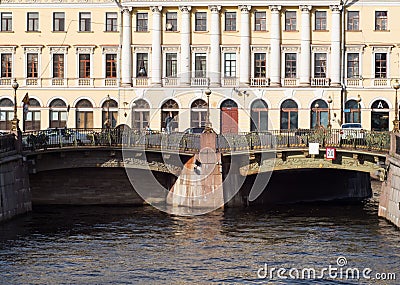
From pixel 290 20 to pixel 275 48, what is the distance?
2.65m

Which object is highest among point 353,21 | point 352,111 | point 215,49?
point 353,21

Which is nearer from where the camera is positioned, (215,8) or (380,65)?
(380,65)

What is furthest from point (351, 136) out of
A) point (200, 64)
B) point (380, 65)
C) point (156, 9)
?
point (156, 9)

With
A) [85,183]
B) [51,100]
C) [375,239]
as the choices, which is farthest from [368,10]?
[375,239]

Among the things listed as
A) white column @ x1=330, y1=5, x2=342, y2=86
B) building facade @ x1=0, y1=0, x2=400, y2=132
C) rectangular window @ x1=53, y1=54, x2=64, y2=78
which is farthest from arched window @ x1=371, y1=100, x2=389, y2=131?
rectangular window @ x1=53, y1=54, x2=64, y2=78

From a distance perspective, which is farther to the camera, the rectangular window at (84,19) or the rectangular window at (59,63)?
the rectangular window at (59,63)

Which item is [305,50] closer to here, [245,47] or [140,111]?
[245,47]

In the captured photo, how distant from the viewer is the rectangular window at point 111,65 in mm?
86438

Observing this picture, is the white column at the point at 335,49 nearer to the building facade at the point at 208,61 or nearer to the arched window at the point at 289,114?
the building facade at the point at 208,61

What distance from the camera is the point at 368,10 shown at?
3337 inches

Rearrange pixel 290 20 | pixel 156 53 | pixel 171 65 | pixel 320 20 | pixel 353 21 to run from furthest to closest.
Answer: pixel 171 65 < pixel 156 53 < pixel 290 20 < pixel 320 20 < pixel 353 21

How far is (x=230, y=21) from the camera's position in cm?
8550

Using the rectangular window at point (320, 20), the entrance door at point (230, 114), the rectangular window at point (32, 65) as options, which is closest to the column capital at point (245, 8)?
the rectangular window at point (320, 20)

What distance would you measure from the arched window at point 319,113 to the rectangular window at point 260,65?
4839 millimetres
